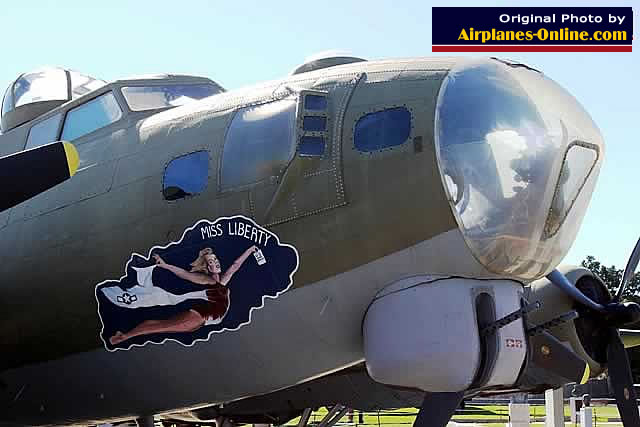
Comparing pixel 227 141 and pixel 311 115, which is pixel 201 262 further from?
pixel 311 115

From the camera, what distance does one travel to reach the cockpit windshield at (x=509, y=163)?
6.67 metres

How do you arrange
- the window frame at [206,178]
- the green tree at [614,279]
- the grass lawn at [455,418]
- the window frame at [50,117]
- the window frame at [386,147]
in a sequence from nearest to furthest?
the window frame at [386,147] < the window frame at [206,178] < the window frame at [50,117] < the grass lawn at [455,418] < the green tree at [614,279]

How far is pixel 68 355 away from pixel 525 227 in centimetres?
442

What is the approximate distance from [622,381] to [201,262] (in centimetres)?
593

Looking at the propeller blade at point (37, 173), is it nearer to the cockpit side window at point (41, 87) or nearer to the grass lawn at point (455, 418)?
the cockpit side window at point (41, 87)

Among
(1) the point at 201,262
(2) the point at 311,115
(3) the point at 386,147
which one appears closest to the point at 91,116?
(1) the point at 201,262

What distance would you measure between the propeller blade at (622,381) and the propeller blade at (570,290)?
0.37 meters

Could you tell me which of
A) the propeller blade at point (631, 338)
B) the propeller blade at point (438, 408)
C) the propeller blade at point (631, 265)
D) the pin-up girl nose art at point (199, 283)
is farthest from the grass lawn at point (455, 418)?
the propeller blade at point (438, 408)

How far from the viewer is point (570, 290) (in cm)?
1144

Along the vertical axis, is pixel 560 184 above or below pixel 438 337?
above

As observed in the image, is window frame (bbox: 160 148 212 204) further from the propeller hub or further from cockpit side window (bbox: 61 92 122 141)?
the propeller hub

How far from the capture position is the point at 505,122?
676 centimetres

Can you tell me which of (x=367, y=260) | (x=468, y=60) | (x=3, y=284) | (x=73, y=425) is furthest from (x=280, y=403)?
(x=468, y=60)

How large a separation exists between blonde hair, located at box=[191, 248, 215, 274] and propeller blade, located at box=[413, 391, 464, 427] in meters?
2.06
